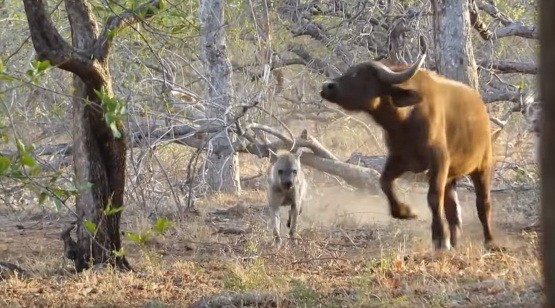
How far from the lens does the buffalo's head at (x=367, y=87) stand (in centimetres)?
862

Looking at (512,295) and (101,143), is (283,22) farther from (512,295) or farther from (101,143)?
(512,295)

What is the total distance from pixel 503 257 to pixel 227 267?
2.25 m

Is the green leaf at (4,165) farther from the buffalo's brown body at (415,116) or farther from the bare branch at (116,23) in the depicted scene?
the buffalo's brown body at (415,116)

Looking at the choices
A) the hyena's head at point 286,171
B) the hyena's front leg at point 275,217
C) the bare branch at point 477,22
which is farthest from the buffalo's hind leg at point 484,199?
the bare branch at point 477,22

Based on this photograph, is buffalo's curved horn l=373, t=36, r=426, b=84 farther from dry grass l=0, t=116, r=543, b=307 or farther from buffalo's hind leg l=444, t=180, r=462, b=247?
buffalo's hind leg l=444, t=180, r=462, b=247

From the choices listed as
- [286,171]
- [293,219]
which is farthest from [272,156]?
[293,219]

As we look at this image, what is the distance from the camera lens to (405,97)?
857cm

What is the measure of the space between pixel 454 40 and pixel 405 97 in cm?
280

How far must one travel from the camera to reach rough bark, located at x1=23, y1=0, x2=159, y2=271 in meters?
7.38

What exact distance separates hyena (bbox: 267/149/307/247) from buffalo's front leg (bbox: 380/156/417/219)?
7.40 feet

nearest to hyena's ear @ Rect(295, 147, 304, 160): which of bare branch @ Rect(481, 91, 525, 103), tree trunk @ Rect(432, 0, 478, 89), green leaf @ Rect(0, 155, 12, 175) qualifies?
tree trunk @ Rect(432, 0, 478, 89)

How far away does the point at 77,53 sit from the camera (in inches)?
295

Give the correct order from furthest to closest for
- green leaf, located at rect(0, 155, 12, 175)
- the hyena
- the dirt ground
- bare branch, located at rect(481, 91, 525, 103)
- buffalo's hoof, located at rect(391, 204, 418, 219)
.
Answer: bare branch, located at rect(481, 91, 525, 103)
the hyena
buffalo's hoof, located at rect(391, 204, 418, 219)
the dirt ground
green leaf, located at rect(0, 155, 12, 175)

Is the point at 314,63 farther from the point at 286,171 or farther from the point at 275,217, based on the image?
the point at 275,217
